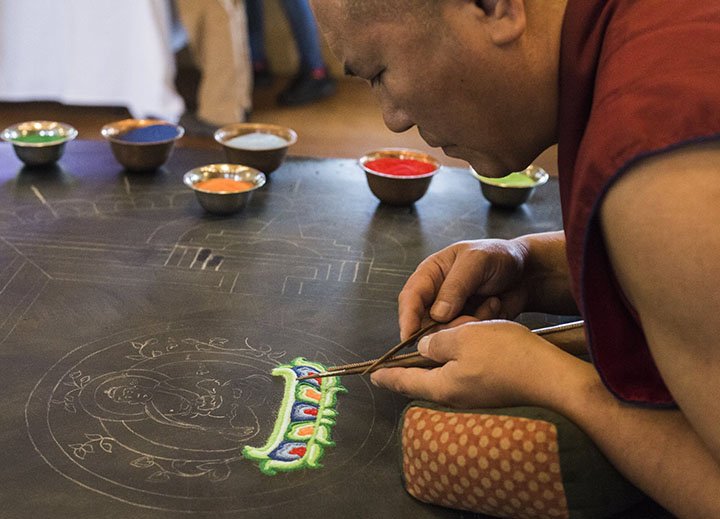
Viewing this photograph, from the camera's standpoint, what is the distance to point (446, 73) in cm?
121

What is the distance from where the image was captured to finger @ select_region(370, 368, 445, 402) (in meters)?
1.36

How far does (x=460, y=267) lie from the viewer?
163 cm

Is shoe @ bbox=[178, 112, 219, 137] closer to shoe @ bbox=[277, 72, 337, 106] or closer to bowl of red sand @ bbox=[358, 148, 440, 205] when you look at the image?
shoe @ bbox=[277, 72, 337, 106]

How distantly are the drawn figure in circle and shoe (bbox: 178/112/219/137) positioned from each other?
292cm

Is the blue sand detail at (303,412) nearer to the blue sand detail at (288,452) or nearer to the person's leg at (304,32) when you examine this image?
the blue sand detail at (288,452)

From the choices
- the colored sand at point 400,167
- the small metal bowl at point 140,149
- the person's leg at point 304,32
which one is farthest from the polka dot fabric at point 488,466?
the person's leg at point 304,32

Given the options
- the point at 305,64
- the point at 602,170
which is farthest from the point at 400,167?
the point at 305,64

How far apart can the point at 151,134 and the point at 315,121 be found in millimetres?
2308

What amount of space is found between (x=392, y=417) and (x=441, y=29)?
2.04 ft

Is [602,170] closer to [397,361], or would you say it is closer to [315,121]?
[397,361]

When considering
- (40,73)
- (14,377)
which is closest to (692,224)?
(14,377)

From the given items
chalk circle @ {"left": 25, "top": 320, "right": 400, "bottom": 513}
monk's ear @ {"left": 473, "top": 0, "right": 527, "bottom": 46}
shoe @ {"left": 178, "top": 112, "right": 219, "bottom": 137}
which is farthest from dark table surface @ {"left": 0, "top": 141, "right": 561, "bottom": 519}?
shoe @ {"left": 178, "top": 112, "right": 219, "bottom": 137}

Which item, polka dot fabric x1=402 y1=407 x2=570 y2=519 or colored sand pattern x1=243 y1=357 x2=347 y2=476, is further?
colored sand pattern x1=243 y1=357 x2=347 y2=476

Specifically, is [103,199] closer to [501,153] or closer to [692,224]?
[501,153]
